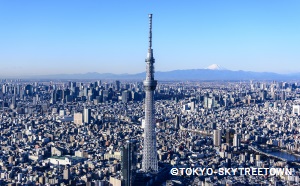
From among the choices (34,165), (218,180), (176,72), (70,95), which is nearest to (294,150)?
(218,180)

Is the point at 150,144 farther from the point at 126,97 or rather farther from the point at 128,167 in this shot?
the point at 126,97

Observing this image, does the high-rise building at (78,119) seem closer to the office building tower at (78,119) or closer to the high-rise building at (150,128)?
the office building tower at (78,119)

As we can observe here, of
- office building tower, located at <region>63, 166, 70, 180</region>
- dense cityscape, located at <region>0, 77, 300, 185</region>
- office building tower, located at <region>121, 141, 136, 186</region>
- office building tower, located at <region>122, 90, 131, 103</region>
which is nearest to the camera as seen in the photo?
office building tower, located at <region>121, 141, 136, 186</region>

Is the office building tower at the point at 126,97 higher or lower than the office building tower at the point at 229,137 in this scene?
higher

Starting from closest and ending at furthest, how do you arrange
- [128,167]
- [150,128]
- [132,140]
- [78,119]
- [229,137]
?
[128,167]
[150,128]
[132,140]
[229,137]
[78,119]

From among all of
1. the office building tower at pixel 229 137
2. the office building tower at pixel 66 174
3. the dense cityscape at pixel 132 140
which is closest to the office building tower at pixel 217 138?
the dense cityscape at pixel 132 140

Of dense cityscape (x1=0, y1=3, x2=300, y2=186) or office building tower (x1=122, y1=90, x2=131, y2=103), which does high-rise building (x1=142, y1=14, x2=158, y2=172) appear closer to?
dense cityscape (x1=0, y1=3, x2=300, y2=186)

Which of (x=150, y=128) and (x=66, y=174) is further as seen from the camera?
(x=150, y=128)

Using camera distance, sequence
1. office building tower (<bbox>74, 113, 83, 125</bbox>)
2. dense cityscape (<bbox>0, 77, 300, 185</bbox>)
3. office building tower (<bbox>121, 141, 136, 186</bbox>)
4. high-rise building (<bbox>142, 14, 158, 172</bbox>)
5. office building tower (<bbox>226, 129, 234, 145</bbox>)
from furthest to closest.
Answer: office building tower (<bbox>74, 113, 83, 125</bbox>) < office building tower (<bbox>226, 129, 234, 145</bbox>) < high-rise building (<bbox>142, 14, 158, 172</bbox>) < dense cityscape (<bbox>0, 77, 300, 185</bbox>) < office building tower (<bbox>121, 141, 136, 186</bbox>)

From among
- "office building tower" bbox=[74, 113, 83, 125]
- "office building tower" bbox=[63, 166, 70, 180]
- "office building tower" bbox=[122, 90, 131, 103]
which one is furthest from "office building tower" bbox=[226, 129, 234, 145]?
"office building tower" bbox=[122, 90, 131, 103]

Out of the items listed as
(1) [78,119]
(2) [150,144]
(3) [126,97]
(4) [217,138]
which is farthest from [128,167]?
(3) [126,97]

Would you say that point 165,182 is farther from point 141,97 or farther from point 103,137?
point 141,97
